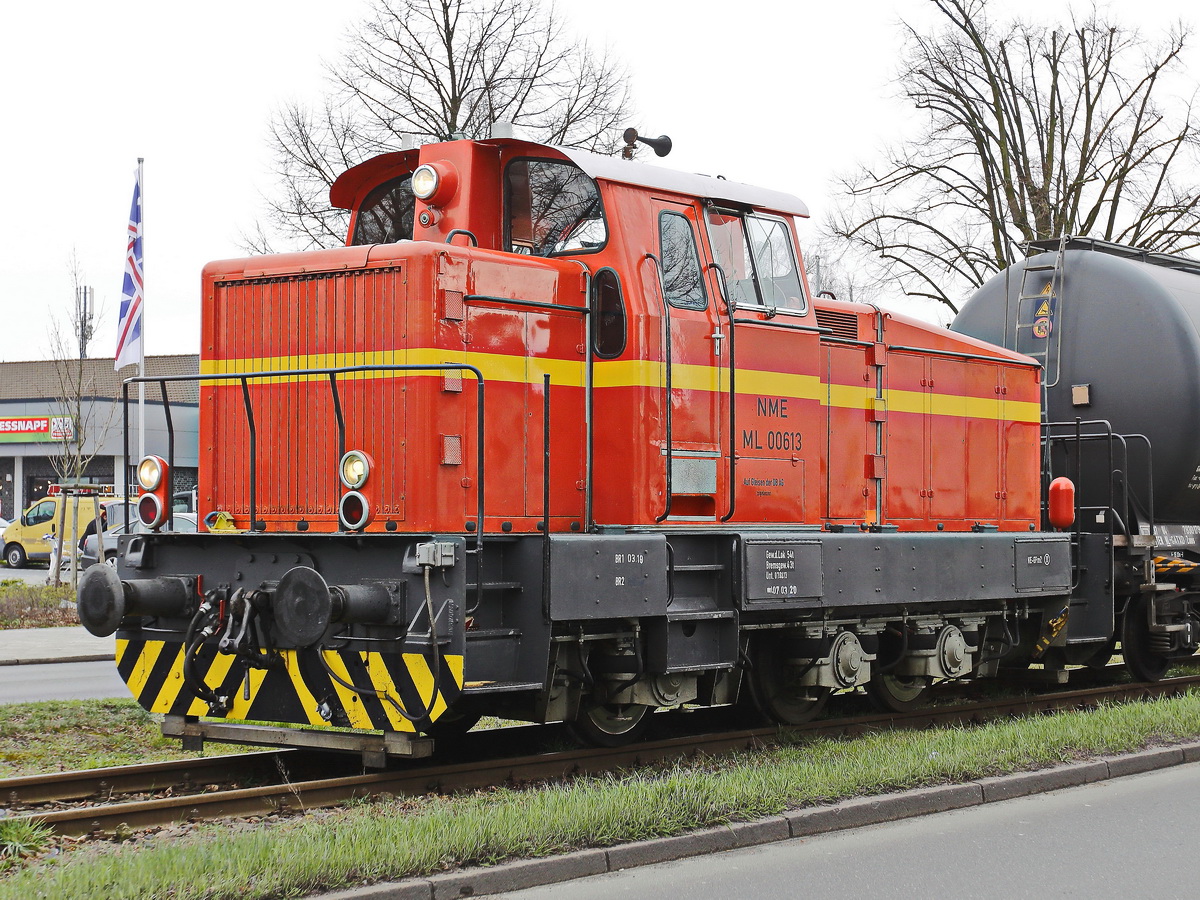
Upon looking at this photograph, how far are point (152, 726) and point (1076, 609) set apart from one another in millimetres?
7915

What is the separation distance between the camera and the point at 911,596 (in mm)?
9172

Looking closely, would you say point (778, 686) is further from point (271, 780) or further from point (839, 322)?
Answer: point (271, 780)

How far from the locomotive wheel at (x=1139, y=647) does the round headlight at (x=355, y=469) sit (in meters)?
8.34

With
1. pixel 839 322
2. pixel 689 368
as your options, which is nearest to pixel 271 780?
pixel 689 368

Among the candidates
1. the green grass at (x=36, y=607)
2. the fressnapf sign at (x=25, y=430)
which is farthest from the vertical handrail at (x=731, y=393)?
the fressnapf sign at (x=25, y=430)

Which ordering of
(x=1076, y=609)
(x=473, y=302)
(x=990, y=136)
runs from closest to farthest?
(x=473, y=302), (x=1076, y=609), (x=990, y=136)

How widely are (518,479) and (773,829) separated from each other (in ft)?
8.36

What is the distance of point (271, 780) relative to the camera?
7328mm

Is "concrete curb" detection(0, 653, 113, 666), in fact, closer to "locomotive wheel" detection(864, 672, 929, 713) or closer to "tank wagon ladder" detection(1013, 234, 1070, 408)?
"locomotive wheel" detection(864, 672, 929, 713)

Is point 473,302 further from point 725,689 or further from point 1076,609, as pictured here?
point 1076,609

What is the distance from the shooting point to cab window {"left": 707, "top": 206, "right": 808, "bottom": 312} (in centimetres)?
831

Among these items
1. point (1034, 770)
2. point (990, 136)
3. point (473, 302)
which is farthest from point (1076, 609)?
point (990, 136)

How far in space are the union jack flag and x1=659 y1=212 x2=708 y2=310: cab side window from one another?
835 cm

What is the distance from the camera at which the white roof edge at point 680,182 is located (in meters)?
7.68
